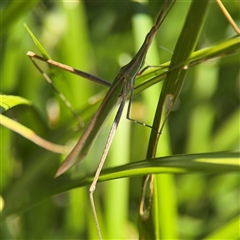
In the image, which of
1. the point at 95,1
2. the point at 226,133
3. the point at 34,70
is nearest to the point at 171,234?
the point at 226,133

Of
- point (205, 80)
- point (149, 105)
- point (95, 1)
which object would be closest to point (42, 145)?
point (149, 105)

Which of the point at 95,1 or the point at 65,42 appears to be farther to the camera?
the point at 95,1

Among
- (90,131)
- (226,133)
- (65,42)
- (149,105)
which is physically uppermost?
(65,42)

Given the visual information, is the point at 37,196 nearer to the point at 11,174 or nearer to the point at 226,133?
the point at 11,174

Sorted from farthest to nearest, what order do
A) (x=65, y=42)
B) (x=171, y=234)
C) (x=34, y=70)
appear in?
(x=34, y=70), (x=65, y=42), (x=171, y=234)

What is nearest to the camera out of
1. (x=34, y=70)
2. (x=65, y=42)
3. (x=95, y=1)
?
(x=65, y=42)

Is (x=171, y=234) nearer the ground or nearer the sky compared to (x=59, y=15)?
nearer the ground
